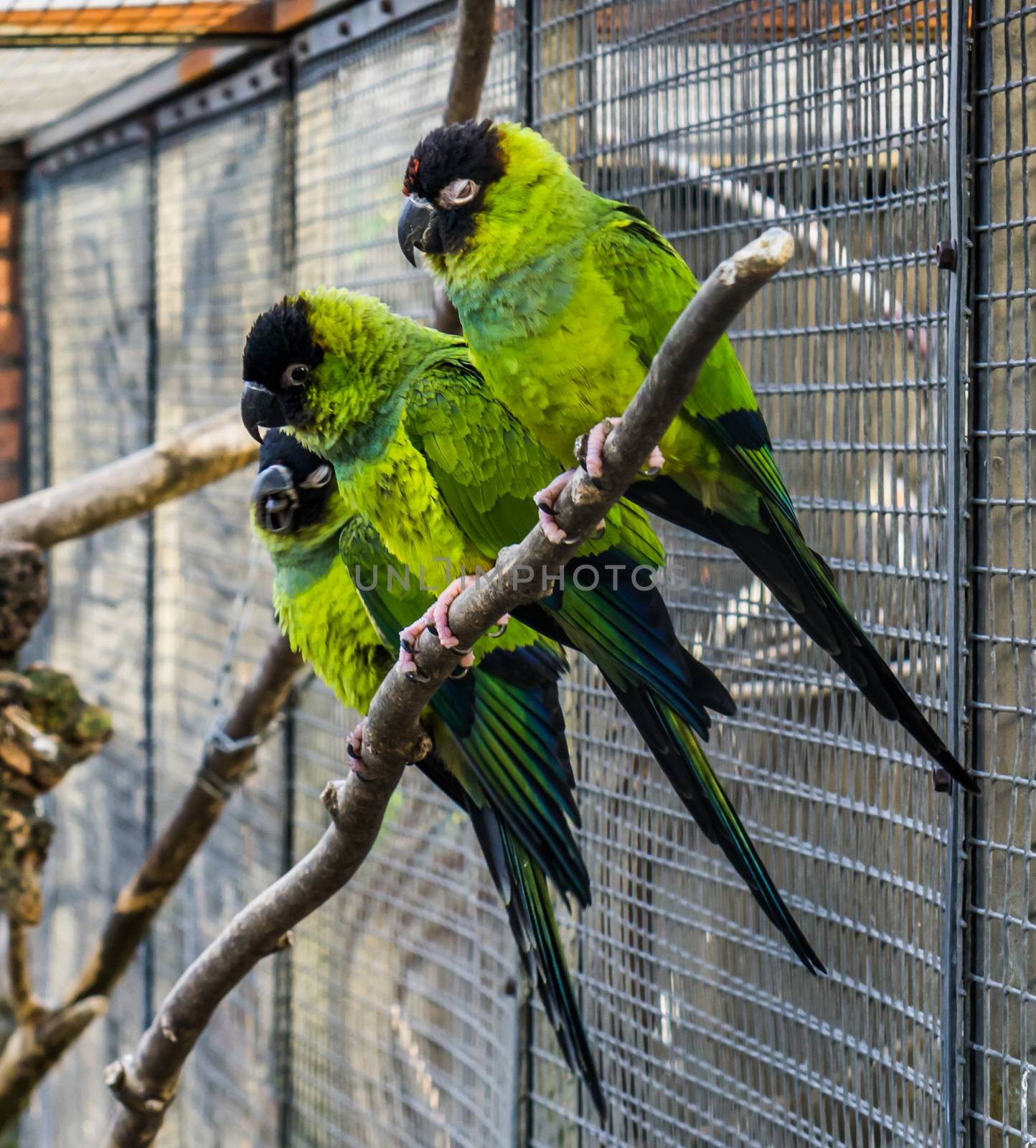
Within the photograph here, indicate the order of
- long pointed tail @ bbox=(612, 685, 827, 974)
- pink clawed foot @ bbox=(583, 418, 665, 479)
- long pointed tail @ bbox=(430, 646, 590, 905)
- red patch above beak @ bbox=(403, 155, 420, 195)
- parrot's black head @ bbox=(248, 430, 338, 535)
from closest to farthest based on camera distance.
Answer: pink clawed foot @ bbox=(583, 418, 665, 479) < long pointed tail @ bbox=(612, 685, 827, 974) < red patch above beak @ bbox=(403, 155, 420, 195) < long pointed tail @ bbox=(430, 646, 590, 905) < parrot's black head @ bbox=(248, 430, 338, 535)

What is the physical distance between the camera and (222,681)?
77.9 inches

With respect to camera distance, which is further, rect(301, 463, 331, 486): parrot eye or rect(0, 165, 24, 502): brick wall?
rect(0, 165, 24, 502): brick wall

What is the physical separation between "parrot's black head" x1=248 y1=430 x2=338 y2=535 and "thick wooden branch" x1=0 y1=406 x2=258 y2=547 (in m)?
0.57

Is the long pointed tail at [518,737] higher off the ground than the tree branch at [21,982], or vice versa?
the long pointed tail at [518,737]

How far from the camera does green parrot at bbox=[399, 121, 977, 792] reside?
101 centimetres

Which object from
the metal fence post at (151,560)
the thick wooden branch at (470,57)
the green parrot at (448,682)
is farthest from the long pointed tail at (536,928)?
the metal fence post at (151,560)

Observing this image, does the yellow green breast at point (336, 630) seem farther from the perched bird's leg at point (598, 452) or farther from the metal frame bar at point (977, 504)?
the metal frame bar at point (977, 504)

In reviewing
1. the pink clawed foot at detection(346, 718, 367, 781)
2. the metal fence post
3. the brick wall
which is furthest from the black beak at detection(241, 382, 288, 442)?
the brick wall

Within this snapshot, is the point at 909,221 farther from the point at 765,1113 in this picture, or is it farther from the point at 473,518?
the point at 765,1113

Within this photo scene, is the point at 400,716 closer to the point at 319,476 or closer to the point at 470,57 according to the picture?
the point at 319,476

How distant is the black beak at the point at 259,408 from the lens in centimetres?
114

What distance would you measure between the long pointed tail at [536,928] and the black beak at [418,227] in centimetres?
61

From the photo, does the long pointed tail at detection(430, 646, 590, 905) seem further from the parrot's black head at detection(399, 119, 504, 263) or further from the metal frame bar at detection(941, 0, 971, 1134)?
the parrot's black head at detection(399, 119, 504, 263)

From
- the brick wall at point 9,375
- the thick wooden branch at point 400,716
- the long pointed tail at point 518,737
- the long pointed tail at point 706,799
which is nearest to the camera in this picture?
the thick wooden branch at point 400,716
